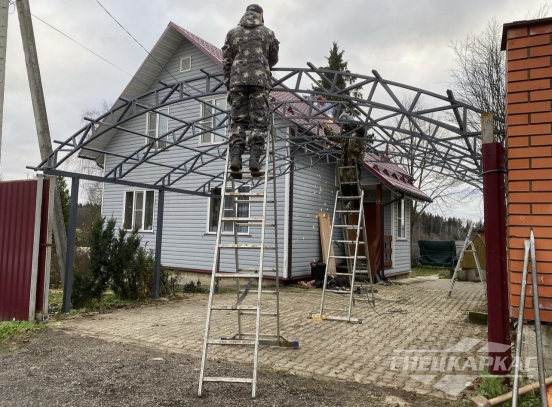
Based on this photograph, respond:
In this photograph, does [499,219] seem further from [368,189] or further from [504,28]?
[368,189]

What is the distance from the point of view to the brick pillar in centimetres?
369

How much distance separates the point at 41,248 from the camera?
22.3ft

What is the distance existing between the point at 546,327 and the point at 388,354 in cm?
213

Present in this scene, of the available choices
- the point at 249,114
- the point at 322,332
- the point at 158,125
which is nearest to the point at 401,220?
the point at 158,125

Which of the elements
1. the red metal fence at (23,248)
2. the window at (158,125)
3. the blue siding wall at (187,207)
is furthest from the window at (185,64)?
the red metal fence at (23,248)

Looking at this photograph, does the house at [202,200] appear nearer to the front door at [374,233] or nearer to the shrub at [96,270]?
the front door at [374,233]

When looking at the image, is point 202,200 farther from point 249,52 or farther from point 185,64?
point 249,52

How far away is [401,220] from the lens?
17141 millimetres

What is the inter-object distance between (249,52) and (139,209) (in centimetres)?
1169

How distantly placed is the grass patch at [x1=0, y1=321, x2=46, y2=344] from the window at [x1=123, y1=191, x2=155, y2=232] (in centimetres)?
840

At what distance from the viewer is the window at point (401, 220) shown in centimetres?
1688

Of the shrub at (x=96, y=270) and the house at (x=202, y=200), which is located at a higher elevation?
the house at (x=202, y=200)

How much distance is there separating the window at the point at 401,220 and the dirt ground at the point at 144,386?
1345cm

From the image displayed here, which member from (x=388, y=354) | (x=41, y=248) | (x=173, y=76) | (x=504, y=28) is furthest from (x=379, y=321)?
(x=173, y=76)
